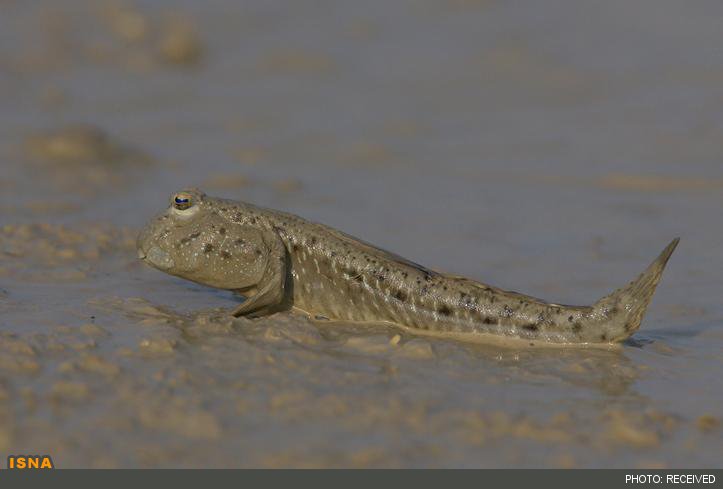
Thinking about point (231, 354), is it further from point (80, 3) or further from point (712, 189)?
point (80, 3)

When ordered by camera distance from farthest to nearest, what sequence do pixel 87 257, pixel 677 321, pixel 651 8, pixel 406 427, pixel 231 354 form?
pixel 651 8
pixel 87 257
pixel 677 321
pixel 231 354
pixel 406 427

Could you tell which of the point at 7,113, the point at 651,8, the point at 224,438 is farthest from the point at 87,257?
the point at 651,8

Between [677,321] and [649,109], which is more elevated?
[649,109]

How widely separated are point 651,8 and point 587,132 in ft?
8.44

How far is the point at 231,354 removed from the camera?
4.77 metres

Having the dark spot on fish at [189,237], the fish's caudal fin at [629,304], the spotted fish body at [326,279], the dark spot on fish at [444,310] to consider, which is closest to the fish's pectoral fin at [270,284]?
the spotted fish body at [326,279]

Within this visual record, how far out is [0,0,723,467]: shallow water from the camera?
415cm

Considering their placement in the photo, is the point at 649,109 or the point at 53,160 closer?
the point at 53,160

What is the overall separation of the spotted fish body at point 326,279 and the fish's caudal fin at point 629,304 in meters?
0.02

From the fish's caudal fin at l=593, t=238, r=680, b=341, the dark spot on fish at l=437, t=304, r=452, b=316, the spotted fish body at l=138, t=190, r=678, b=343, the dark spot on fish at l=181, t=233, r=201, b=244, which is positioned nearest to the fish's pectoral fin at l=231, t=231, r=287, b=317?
the spotted fish body at l=138, t=190, r=678, b=343

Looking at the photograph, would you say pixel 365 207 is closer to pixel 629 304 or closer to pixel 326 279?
pixel 326 279

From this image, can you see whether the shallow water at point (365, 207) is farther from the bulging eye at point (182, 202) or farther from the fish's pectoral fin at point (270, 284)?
the bulging eye at point (182, 202)

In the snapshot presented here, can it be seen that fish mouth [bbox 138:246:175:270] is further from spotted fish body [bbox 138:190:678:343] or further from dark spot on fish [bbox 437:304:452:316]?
dark spot on fish [bbox 437:304:452:316]
